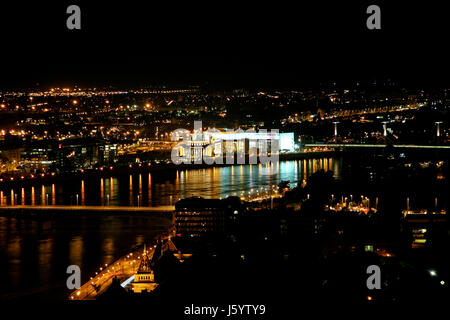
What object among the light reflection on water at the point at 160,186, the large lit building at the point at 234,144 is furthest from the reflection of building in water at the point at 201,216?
the large lit building at the point at 234,144

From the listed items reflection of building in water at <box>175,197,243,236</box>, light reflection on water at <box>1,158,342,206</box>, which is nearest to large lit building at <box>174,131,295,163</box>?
light reflection on water at <box>1,158,342,206</box>

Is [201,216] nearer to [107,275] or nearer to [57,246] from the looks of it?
[57,246]

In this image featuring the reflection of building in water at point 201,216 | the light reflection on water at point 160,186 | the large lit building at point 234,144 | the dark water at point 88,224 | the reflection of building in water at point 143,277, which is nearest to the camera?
the reflection of building in water at point 143,277

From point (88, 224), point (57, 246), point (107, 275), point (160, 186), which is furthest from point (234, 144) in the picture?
point (107, 275)

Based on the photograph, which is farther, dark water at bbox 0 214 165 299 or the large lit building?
the large lit building

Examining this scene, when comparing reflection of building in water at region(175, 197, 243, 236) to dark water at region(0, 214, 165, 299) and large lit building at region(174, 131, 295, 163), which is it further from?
large lit building at region(174, 131, 295, 163)

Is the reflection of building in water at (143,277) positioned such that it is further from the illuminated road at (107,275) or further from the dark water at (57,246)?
the dark water at (57,246)

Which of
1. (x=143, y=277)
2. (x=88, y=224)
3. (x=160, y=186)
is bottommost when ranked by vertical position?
(x=143, y=277)

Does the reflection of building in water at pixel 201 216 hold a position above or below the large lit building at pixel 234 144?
below

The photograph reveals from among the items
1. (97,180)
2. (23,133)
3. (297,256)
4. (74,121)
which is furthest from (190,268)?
(74,121)
